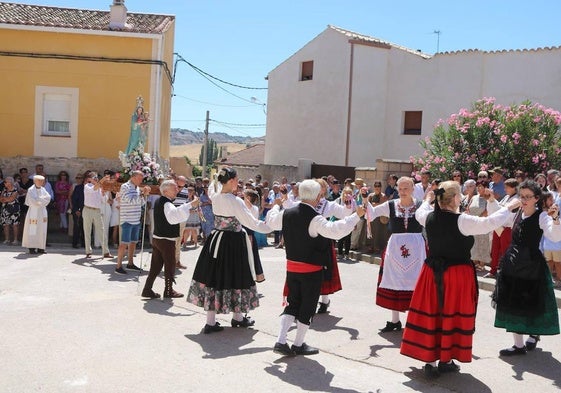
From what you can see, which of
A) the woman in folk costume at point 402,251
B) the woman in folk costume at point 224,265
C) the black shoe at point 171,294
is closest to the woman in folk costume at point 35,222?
the black shoe at point 171,294

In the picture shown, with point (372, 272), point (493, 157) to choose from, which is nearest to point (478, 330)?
point (372, 272)

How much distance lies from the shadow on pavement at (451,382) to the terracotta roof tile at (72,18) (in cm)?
1478

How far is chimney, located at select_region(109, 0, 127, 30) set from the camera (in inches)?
736

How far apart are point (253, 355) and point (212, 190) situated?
2069 millimetres

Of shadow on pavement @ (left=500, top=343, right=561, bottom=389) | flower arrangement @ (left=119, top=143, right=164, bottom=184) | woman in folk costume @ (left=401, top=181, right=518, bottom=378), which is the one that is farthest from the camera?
flower arrangement @ (left=119, top=143, right=164, bottom=184)

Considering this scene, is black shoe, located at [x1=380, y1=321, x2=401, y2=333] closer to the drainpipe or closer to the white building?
the white building

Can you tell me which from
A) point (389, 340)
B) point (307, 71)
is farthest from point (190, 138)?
point (389, 340)

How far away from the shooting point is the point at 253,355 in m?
6.52

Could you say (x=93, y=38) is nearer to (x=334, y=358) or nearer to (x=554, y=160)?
(x=554, y=160)

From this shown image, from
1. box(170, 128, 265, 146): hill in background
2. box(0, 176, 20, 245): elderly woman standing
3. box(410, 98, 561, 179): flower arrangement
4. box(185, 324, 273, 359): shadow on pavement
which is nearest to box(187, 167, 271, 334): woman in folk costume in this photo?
box(185, 324, 273, 359): shadow on pavement

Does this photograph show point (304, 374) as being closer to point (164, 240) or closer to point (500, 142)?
point (164, 240)

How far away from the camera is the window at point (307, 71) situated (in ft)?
86.9

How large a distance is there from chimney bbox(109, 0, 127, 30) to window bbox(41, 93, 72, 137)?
2.47 metres

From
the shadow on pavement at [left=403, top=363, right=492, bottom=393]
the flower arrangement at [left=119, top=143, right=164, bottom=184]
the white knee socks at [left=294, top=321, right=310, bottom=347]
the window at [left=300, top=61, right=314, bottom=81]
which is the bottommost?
the shadow on pavement at [left=403, top=363, right=492, bottom=393]
